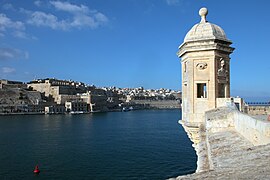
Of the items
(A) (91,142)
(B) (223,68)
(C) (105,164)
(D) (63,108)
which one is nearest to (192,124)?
(B) (223,68)

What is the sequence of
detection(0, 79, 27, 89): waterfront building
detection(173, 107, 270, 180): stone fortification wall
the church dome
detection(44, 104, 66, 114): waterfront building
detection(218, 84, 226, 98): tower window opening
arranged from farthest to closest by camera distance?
1. detection(0, 79, 27, 89): waterfront building
2. detection(44, 104, 66, 114): waterfront building
3. detection(218, 84, 226, 98): tower window opening
4. the church dome
5. detection(173, 107, 270, 180): stone fortification wall

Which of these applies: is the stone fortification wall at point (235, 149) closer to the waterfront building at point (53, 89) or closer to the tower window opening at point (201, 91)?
the tower window opening at point (201, 91)

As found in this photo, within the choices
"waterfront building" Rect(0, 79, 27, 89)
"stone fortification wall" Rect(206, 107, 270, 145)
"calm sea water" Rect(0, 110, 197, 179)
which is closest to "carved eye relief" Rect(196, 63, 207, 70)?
"stone fortification wall" Rect(206, 107, 270, 145)

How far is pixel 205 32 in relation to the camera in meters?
6.02

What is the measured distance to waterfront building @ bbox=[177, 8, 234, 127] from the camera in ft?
19.6

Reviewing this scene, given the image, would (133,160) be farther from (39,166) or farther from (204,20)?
(204,20)

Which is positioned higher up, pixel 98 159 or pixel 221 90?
pixel 221 90

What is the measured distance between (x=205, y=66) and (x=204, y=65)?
3 cm

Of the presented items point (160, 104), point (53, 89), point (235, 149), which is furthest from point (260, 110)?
point (160, 104)

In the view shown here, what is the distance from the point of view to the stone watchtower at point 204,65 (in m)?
5.98

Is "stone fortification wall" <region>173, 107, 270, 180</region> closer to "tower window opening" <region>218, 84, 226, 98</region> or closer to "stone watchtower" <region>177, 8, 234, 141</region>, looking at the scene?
"stone watchtower" <region>177, 8, 234, 141</region>

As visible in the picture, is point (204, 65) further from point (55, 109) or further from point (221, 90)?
point (55, 109)

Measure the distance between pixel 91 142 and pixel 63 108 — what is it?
5536 cm

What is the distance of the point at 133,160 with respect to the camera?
1902 cm
